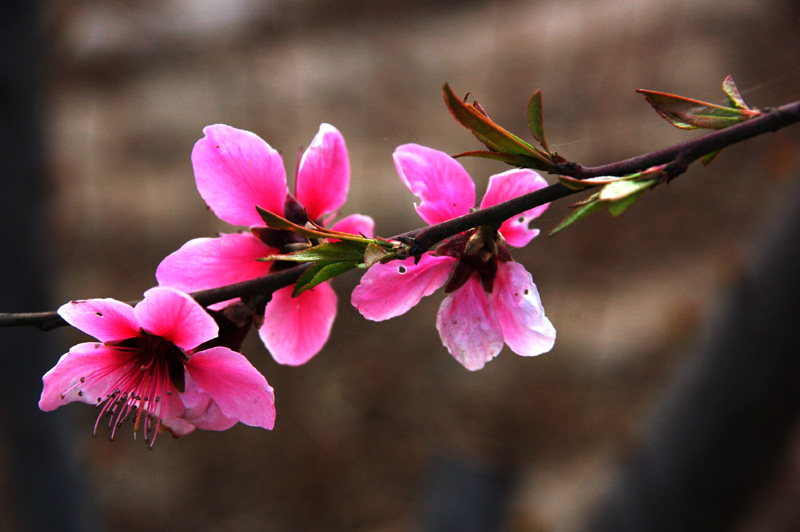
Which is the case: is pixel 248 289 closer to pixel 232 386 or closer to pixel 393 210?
pixel 232 386

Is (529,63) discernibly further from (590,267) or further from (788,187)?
(788,187)

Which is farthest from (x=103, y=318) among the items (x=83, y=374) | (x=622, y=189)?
(x=622, y=189)

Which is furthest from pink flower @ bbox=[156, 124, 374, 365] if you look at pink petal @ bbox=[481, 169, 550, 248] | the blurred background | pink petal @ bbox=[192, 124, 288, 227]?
the blurred background

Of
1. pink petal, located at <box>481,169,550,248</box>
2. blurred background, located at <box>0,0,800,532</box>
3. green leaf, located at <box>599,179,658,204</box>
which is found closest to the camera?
green leaf, located at <box>599,179,658,204</box>

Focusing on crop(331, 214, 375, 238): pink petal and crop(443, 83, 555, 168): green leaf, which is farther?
crop(331, 214, 375, 238): pink petal

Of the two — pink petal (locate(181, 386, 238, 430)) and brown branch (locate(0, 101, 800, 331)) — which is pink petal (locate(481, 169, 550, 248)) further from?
pink petal (locate(181, 386, 238, 430))

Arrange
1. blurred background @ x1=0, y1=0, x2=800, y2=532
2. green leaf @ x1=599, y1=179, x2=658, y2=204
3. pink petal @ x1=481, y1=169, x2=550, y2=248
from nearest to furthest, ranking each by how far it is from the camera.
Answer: green leaf @ x1=599, y1=179, x2=658, y2=204
pink petal @ x1=481, y1=169, x2=550, y2=248
blurred background @ x1=0, y1=0, x2=800, y2=532

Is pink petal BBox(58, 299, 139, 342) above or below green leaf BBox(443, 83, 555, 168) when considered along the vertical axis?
below

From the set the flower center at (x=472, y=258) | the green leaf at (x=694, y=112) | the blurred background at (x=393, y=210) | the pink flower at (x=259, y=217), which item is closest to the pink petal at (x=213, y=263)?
the pink flower at (x=259, y=217)
